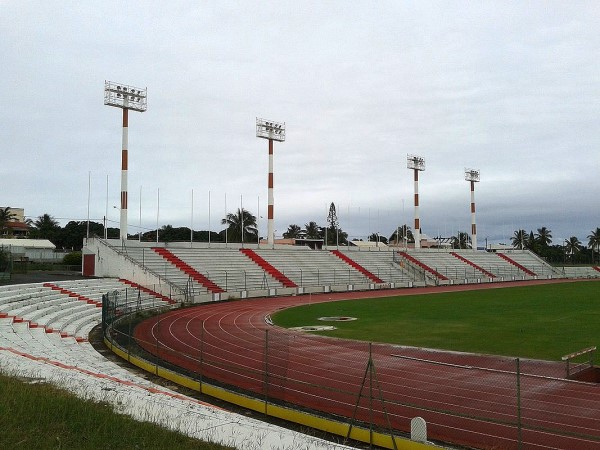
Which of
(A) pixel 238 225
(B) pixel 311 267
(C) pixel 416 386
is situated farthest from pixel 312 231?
(C) pixel 416 386

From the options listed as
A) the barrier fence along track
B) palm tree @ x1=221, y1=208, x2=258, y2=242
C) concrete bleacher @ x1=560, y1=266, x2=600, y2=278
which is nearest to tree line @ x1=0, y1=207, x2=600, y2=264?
palm tree @ x1=221, y1=208, x2=258, y2=242

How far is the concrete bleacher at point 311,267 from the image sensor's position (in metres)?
48.0

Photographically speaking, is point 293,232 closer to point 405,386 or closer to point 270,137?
point 270,137

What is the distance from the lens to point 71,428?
21.2 ft

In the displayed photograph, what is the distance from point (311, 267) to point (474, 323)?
2808 centimetres

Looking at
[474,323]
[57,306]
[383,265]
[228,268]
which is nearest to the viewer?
[474,323]

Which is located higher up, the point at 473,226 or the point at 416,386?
the point at 473,226

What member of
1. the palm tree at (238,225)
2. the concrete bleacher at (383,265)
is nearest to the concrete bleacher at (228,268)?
the concrete bleacher at (383,265)

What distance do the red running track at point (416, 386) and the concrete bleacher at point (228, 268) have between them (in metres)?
21.0

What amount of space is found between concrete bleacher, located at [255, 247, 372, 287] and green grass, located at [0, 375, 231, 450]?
1517 inches

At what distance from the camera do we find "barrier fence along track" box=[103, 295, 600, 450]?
9125 mm

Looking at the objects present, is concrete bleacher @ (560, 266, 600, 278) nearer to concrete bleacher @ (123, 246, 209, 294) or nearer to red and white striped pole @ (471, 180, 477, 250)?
red and white striped pole @ (471, 180, 477, 250)

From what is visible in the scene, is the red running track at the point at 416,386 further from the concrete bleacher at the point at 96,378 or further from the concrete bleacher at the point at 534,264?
the concrete bleacher at the point at 534,264

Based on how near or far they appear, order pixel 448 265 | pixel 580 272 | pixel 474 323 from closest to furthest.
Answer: pixel 474 323 < pixel 448 265 < pixel 580 272
